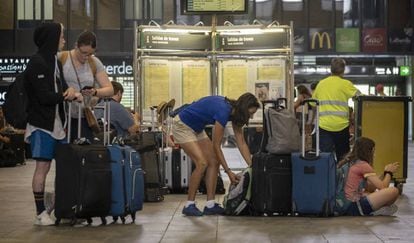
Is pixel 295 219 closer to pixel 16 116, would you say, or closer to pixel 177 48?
pixel 16 116

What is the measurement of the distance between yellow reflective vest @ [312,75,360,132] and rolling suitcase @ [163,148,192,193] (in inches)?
83.8

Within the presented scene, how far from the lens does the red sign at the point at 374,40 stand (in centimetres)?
3809

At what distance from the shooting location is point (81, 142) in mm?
7965

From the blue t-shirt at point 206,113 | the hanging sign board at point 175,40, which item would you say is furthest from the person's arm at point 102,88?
the hanging sign board at point 175,40

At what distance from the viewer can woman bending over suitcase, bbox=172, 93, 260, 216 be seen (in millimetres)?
8719

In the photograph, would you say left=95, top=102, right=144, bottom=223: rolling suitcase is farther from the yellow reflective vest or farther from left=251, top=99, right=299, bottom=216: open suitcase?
Result: the yellow reflective vest

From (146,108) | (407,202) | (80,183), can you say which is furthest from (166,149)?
(80,183)

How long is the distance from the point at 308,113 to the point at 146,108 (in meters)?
2.96

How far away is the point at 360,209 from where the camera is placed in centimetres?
893

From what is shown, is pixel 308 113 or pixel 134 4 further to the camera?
pixel 134 4

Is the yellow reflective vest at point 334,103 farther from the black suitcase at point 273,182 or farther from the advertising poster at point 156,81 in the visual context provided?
the advertising poster at point 156,81

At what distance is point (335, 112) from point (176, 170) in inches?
98.5

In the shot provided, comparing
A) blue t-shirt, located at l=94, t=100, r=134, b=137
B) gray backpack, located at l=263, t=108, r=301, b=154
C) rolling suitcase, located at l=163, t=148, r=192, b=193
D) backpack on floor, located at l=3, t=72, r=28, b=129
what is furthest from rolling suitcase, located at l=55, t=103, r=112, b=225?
rolling suitcase, located at l=163, t=148, r=192, b=193

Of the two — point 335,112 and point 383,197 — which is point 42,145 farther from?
point 335,112
